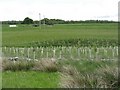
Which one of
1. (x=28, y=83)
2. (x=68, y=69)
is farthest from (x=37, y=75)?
(x=68, y=69)

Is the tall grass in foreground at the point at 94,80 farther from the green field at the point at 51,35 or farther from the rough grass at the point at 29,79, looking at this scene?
the green field at the point at 51,35

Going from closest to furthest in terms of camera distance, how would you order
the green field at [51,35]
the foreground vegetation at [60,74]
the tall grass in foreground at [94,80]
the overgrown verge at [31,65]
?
the tall grass in foreground at [94,80] < the foreground vegetation at [60,74] < the overgrown verge at [31,65] < the green field at [51,35]

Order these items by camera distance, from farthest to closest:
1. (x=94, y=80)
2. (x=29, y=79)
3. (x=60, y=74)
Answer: (x=29, y=79) < (x=60, y=74) < (x=94, y=80)

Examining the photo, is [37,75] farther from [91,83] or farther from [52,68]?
[91,83]

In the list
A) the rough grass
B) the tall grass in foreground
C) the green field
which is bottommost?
the rough grass

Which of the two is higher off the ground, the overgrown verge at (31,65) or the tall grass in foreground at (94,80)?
the tall grass in foreground at (94,80)

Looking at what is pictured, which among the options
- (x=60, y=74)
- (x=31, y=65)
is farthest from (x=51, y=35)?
(x=60, y=74)

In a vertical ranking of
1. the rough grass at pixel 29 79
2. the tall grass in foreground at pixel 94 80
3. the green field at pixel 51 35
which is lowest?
the rough grass at pixel 29 79

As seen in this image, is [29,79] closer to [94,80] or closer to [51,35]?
[94,80]

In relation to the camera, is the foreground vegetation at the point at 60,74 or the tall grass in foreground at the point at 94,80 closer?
the tall grass in foreground at the point at 94,80

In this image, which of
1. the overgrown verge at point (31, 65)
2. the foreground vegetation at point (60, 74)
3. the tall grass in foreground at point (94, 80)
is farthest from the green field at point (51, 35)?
the tall grass in foreground at point (94, 80)

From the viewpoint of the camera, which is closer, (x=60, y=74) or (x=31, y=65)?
(x=60, y=74)

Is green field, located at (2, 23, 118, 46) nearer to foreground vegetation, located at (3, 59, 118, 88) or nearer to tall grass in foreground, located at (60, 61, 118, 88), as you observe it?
foreground vegetation, located at (3, 59, 118, 88)

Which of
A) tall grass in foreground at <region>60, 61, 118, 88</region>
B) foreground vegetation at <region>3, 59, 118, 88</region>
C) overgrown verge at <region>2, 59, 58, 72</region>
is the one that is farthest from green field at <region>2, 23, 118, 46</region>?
tall grass in foreground at <region>60, 61, 118, 88</region>
